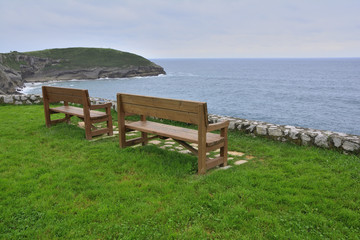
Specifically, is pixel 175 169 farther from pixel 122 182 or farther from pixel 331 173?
pixel 331 173

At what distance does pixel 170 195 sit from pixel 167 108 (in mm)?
1812

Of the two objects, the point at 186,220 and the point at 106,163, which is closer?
the point at 186,220

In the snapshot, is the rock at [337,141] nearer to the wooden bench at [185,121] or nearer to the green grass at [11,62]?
the wooden bench at [185,121]

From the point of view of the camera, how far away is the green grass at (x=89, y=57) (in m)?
102

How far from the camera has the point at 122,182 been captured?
4.23 meters

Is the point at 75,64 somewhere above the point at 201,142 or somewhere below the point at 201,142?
above

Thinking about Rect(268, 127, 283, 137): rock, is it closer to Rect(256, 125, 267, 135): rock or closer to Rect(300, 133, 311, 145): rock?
Rect(256, 125, 267, 135): rock

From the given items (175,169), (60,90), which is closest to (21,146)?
(60,90)

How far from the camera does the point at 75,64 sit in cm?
10162

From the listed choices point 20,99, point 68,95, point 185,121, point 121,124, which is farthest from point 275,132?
point 20,99

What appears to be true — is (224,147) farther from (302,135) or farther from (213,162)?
(302,135)

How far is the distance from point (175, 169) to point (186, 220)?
1.58 m

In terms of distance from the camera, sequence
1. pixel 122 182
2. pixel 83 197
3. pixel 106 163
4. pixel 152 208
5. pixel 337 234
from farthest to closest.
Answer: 1. pixel 106 163
2. pixel 122 182
3. pixel 83 197
4. pixel 152 208
5. pixel 337 234

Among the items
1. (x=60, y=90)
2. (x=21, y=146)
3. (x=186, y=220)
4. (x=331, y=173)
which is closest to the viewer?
(x=186, y=220)
